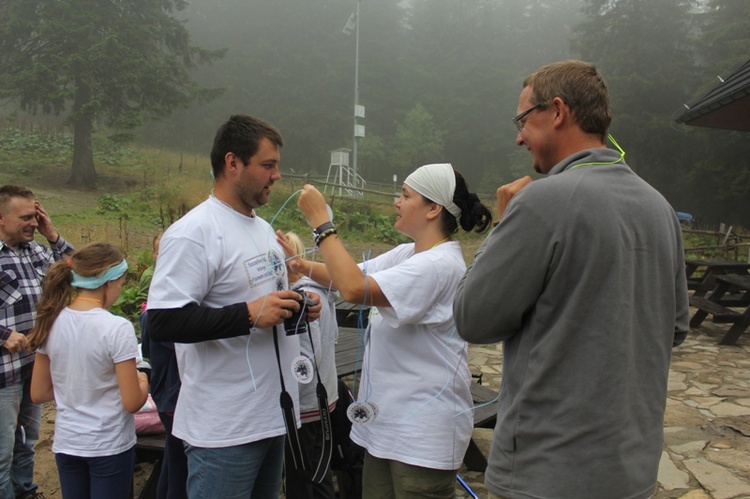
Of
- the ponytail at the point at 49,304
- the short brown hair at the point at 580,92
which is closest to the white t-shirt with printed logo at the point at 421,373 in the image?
the short brown hair at the point at 580,92

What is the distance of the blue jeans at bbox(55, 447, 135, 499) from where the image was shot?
2562 millimetres

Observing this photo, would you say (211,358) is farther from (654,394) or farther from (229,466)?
(654,394)

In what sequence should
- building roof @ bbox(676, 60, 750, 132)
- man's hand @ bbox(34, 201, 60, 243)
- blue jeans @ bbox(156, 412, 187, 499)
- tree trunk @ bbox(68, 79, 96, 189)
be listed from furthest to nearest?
tree trunk @ bbox(68, 79, 96, 189) → building roof @ bbox(676, 60, 750, 132) → man's hand @ bbox(34, 201, 60, 243) → blue jeans @ bbox(156, 412, 187, 499)

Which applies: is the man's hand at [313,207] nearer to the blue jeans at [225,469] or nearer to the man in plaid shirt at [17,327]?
the blue jeans at [225,469]

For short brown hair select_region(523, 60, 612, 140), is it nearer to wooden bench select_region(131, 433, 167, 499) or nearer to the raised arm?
the raised arm

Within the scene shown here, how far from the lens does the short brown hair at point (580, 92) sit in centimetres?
142

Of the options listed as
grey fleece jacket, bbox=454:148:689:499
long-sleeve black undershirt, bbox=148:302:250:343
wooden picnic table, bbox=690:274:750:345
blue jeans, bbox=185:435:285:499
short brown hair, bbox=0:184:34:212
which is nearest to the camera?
grey fleece jacket, bbox=454:148:689:499

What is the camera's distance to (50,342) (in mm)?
2568

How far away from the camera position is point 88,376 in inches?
99.8

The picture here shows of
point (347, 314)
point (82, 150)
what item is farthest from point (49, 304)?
point (82, 150)

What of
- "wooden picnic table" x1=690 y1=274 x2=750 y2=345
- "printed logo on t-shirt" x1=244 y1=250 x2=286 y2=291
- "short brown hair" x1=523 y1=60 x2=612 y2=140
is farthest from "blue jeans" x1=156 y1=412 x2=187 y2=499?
"wooden picnic table" x1=690 y1=274 x2=750 y2=345

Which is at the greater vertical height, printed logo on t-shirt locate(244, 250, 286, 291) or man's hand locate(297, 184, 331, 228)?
man's hand locate(297, 184, 331, 228)

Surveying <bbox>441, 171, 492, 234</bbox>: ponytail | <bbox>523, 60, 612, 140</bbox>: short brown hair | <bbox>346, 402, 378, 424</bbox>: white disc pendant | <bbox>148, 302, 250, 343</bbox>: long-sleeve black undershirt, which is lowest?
<bbox>346, 402, 378, 424</bbox>: white disc pendant

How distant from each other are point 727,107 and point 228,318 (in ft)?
30.5
